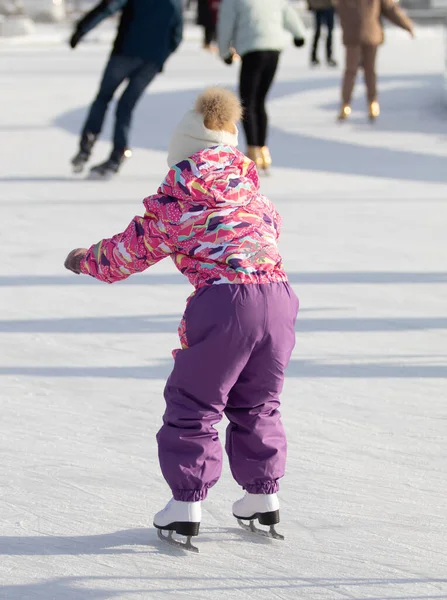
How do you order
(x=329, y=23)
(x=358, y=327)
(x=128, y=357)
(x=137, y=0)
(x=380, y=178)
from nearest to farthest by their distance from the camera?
(x=128, y=357), (x=358, y=327), (x=137, y=0), (x=380, y=178), (x=329, y=23)

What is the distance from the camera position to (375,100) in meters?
12.8

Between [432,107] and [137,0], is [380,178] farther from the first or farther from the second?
[432,107]

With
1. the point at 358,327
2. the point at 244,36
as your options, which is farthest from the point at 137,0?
the point at 358,327

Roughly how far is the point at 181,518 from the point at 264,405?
32 cm

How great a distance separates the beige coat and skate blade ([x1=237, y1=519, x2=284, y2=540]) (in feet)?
30.9

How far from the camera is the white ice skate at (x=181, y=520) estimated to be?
3125mm

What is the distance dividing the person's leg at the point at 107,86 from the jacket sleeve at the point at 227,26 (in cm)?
78

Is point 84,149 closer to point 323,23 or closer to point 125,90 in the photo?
point 125,90

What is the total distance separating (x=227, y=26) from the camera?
918 centimetres

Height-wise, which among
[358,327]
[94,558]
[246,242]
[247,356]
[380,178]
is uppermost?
[246,242]

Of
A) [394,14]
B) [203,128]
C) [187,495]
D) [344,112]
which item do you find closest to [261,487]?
[187,495]

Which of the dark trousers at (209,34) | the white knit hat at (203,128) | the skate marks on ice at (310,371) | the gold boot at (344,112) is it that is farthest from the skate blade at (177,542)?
the dark trousers at (209,34)

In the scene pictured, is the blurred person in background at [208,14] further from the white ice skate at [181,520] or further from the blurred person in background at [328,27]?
the white ice skate at [181,520]

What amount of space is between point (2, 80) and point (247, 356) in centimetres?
1472
